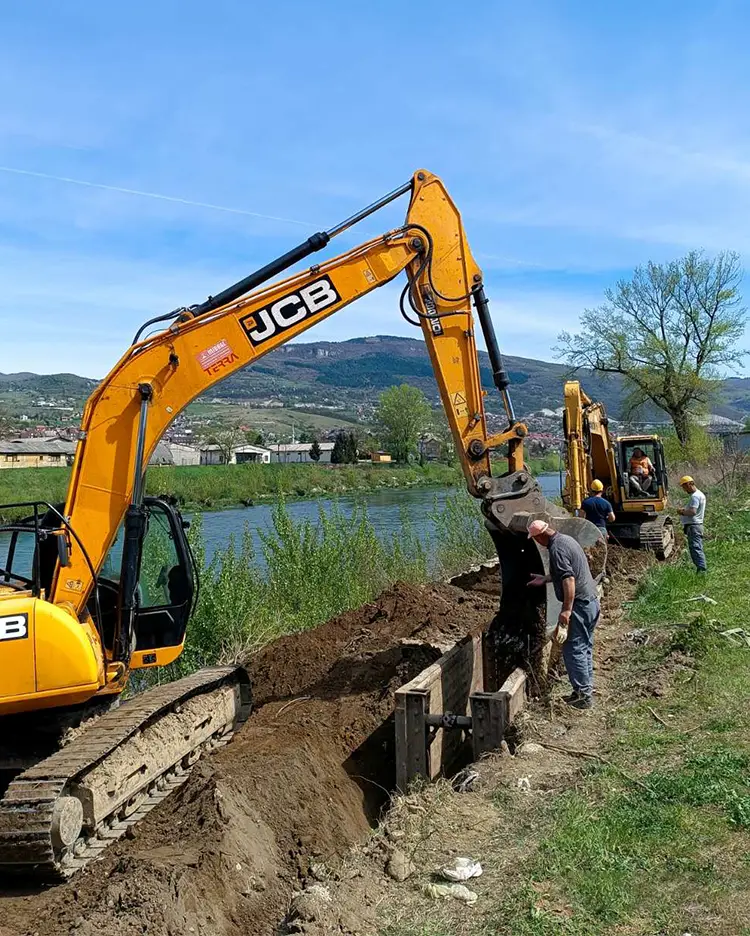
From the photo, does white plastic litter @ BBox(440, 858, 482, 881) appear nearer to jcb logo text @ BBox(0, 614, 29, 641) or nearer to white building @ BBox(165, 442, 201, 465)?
jcb logo text @ BBox(0, 614, 29, 641)

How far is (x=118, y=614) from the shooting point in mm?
6531

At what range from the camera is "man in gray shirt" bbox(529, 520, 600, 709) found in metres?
7.47

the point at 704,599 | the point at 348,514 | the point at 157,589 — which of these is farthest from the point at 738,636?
the point at 348,514

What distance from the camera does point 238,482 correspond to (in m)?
50.8

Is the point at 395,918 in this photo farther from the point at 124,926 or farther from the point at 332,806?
the point at 332,806

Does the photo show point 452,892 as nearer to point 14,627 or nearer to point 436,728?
point 436,728

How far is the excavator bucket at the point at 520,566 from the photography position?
7484 millimetres

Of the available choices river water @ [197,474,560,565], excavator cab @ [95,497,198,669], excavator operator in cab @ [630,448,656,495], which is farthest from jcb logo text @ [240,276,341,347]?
excavator operator in cab @ [630,448,656,495]

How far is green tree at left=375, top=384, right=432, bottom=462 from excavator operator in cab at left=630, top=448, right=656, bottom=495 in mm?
73235

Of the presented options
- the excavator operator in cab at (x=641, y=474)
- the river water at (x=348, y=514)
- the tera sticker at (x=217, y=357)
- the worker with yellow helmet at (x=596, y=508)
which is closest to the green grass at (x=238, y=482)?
the river water at (x=348, y=514)

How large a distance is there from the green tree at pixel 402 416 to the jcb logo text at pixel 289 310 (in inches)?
3338

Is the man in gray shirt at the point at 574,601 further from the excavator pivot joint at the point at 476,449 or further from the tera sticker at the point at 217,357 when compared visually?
the tera sticker at the point at 217,357

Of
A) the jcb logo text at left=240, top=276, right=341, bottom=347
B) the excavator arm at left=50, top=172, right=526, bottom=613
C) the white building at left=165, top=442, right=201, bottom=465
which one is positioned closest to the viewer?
the excavator arm at left=50, top=172, right=526, bottom=613

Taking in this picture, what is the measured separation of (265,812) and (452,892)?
1976 millimetres
